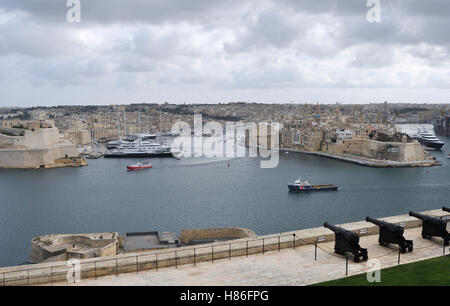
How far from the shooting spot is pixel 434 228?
175 inches

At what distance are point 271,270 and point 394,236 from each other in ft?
4.13

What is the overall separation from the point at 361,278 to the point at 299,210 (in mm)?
8863

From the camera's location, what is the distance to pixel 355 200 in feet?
45.1

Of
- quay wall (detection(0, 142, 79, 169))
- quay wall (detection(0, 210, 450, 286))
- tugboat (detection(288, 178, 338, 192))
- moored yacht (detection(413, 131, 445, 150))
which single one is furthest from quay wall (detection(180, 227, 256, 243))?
moored yacht (detection(413, 131, 445, 150))

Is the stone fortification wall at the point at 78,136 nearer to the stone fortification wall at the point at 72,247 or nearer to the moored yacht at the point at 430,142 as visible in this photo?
the moored yacht at the point at 430,142

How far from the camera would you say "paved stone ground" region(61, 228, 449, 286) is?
3443mm

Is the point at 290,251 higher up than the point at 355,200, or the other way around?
the point at 290,251

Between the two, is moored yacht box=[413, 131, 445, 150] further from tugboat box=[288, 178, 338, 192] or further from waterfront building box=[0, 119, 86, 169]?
waterfront building box=[0, 119, 86, 169]

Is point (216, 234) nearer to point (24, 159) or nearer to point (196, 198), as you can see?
point (196, 198)

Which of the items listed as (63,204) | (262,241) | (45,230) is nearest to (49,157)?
(63,204)

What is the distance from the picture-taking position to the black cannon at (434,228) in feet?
14.3

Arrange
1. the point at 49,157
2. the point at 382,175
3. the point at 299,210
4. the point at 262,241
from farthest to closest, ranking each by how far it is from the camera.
A: the point at 49,157 < the point at 382,175 < the point at 299,210 < the point at 262,241

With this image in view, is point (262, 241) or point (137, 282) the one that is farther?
point (262, 241)
